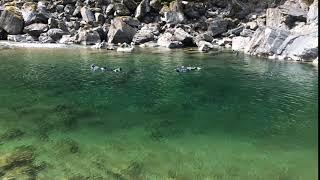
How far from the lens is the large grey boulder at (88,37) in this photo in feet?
256

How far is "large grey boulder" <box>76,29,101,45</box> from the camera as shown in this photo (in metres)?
77.9

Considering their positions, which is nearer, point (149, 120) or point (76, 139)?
point (76, 139)

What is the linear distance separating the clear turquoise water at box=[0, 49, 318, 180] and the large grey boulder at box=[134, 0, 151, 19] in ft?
120

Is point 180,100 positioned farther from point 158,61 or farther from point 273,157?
point 158,61

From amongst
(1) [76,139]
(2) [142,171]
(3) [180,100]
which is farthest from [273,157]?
(3) [180,100]

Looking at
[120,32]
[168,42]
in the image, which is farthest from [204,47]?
[120,32]

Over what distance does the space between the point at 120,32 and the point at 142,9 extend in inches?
519

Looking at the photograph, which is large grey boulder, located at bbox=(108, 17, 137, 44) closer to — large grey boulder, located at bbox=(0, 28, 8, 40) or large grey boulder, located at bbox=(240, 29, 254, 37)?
large grey boulder, located at bbox=(0, 28, 8, 40)

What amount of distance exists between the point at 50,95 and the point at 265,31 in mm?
39957

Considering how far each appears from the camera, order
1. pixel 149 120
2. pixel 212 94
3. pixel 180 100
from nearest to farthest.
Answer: pixel 149 120
pixel 180 100
pixel 212 94

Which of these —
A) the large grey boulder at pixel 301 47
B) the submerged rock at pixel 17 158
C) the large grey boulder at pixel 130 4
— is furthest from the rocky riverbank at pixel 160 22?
the submerged rock at pixel 17 158

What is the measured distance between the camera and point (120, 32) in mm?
77375

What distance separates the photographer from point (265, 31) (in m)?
64.3

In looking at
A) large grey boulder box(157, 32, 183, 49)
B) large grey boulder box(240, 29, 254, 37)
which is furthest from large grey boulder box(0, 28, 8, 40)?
large grey boulder box(240, 29, 254, 37)
